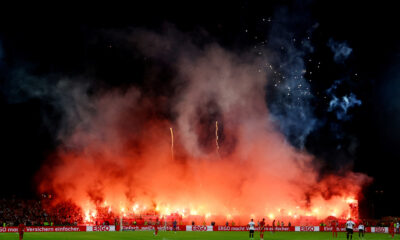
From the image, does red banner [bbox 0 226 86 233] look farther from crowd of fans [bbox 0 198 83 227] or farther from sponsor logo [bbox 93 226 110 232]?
crowd of fans [bbox 0 198 83 227]

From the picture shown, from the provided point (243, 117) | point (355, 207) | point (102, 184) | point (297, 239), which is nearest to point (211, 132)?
point (243, 117)

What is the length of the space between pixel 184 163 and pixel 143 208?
1216 centimetres

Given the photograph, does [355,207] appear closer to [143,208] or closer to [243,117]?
[243,117]

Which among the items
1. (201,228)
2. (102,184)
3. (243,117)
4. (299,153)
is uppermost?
(243,117)

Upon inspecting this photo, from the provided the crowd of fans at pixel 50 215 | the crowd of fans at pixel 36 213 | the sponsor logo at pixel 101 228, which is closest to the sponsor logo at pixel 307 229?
the crowd of fans at pixel 50 215

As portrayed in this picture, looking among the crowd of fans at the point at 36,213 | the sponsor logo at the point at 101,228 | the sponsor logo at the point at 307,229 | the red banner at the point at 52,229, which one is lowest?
the sponsor logo at the point at 307,229

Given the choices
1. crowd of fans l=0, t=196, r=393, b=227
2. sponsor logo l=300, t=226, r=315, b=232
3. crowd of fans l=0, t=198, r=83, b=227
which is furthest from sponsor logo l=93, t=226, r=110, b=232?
sponsor logo l=300, t=226, r=315, b=232

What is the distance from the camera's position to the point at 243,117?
90688 mm

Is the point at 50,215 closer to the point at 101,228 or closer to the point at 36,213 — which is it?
the point at 36,213

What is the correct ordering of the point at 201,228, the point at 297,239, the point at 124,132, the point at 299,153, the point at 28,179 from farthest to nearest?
the point at 299,153 → the point at 124,132 → the point at 28,179 → the point at 201,228 → the point at 297,239

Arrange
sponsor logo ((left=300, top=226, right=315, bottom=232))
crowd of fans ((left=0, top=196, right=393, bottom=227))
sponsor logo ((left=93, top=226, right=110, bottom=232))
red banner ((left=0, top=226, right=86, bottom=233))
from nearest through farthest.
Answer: red banner ((left=0, top=226, right=86, bottom=233))
sponsor logo ((left=93, top=226, right=110, bottom=232))
crowd of fans ((left=0, top=196, right=393, bottom=227))
sponsor logo ((left=300, top=226, right=315, bottom=232))

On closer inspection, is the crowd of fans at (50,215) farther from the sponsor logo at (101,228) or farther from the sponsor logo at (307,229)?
the sponsor logo at (101,228)

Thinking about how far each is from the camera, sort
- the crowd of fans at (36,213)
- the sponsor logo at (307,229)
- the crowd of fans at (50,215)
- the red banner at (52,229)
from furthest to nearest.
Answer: the sponsor logo at (307,229) < the crowd of fans at (50,215) < the crowd of fans at (36,213) < the red banner at (52,229)

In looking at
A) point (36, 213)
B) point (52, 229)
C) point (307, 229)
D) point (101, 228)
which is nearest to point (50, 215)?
point (36, 213)
